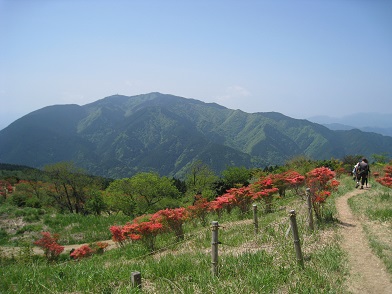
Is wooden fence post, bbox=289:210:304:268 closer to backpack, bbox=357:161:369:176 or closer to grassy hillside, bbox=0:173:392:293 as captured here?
grassy hillside, bbox=0:173:392:293

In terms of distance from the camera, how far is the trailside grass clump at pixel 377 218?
769cm

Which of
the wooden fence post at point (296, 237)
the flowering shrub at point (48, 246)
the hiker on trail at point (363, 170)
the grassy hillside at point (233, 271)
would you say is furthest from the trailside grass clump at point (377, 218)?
the flowering shrub at point (48, 246)

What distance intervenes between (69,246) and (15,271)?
13.7 metres

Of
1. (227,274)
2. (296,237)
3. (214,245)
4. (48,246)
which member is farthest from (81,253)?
(296,237)

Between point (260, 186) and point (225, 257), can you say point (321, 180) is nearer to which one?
point (260, 186)

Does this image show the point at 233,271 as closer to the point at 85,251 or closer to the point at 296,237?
the point at 296,237

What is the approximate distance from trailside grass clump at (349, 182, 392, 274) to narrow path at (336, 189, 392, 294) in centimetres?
18

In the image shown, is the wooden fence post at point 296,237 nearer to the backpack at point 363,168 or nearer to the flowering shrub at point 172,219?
the flowering shrub at point 172,219

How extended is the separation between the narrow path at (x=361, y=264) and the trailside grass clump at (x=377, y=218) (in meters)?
0.18

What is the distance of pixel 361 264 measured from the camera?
23.2ft

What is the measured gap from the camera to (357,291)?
5875 millimetres

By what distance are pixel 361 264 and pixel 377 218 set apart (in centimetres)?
406

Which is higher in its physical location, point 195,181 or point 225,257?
point 225,257

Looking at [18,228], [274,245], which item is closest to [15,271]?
[274,245]
